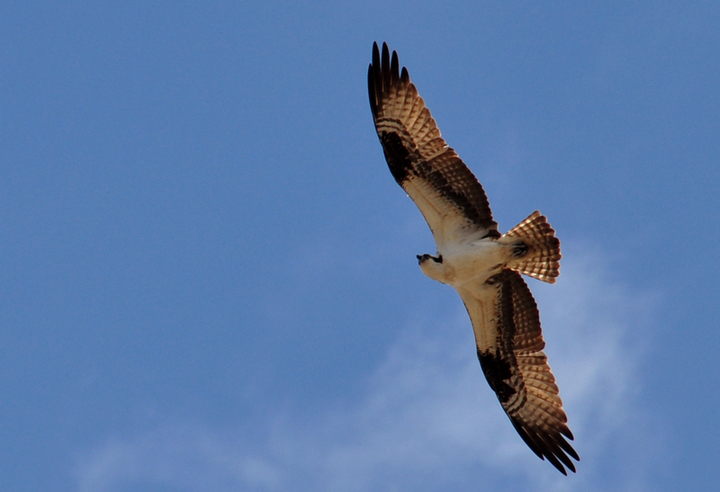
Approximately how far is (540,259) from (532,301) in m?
0.67

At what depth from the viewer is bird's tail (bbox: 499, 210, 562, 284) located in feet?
38.4

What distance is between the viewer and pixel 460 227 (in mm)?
11844

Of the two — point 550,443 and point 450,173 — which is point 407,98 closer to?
point 450,173

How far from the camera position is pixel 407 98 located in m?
11.8

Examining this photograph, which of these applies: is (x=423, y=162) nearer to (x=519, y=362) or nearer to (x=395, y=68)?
(x=395, y=68)

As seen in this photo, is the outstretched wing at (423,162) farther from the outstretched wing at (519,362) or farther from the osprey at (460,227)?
the outstretched wing at (519,362)

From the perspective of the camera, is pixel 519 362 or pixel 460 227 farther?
pixel 519 362

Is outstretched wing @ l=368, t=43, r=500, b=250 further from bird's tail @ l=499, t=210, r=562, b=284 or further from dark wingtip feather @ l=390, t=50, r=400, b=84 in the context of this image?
bird's tail @ l=499, t=210, r=562, b=284

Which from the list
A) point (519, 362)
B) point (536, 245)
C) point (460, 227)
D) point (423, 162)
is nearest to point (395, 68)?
point (423, 162)

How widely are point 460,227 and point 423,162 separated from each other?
2.80 feet

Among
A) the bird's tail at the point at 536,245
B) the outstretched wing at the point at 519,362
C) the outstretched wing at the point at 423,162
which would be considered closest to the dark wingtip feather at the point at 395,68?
the outstretched wing at the point at 423,162

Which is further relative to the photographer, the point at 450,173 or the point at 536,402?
the point at 536,402

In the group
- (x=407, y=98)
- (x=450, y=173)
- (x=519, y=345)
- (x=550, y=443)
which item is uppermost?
(x=407, y=98)

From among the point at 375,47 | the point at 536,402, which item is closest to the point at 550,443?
the point at 536,402
